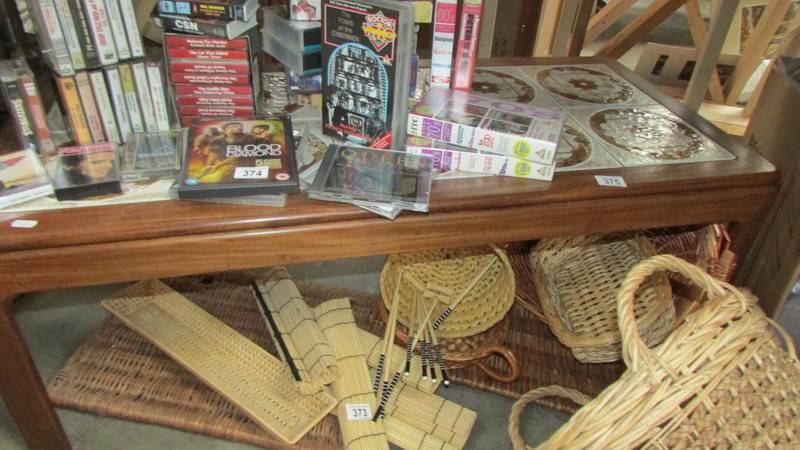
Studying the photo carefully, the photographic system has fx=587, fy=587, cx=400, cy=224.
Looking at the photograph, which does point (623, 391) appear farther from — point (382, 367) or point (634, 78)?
point (634, 78)

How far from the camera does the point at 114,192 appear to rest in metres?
0.94

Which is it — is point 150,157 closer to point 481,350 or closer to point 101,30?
point 101,30

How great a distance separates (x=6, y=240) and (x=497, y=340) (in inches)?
39.6

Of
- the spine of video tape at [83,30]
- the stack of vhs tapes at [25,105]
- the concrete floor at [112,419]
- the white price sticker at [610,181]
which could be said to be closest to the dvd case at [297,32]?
the spine of video tape at [83,30]

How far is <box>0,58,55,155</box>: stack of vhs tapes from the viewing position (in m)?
0.93

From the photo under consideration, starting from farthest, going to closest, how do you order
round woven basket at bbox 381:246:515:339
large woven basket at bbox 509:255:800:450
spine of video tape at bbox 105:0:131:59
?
round woven basket at bbox 381:246:515:339 < spine of video tape at bbox 105:0:131:59 < large woven basket at bbox 509:255:800:450

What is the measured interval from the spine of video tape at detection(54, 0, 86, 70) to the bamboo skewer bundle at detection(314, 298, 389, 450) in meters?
0.74

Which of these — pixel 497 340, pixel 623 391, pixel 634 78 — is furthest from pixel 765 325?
pixel 634 78

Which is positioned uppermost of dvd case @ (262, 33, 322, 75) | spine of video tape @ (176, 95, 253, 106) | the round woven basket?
A: dvd case @ (262, 33, 322, 75)

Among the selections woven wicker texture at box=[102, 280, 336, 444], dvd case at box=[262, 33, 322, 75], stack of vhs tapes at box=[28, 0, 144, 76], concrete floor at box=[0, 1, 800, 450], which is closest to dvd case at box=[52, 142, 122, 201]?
stack of vhs tapes at box=[28, 0, 144, 76]

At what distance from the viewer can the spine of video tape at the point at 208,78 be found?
3.39ft

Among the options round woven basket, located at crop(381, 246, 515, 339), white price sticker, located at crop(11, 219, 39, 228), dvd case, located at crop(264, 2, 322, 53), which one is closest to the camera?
white price sticker, located at crop(11, 219, 39, 228)

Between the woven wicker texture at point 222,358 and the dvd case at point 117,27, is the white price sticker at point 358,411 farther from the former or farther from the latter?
the dvd case at point 117,27

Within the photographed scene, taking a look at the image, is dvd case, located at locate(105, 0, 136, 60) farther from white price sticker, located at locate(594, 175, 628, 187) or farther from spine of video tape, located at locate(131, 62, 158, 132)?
white price sticker, located at locate(594, 175, 628, 187)
